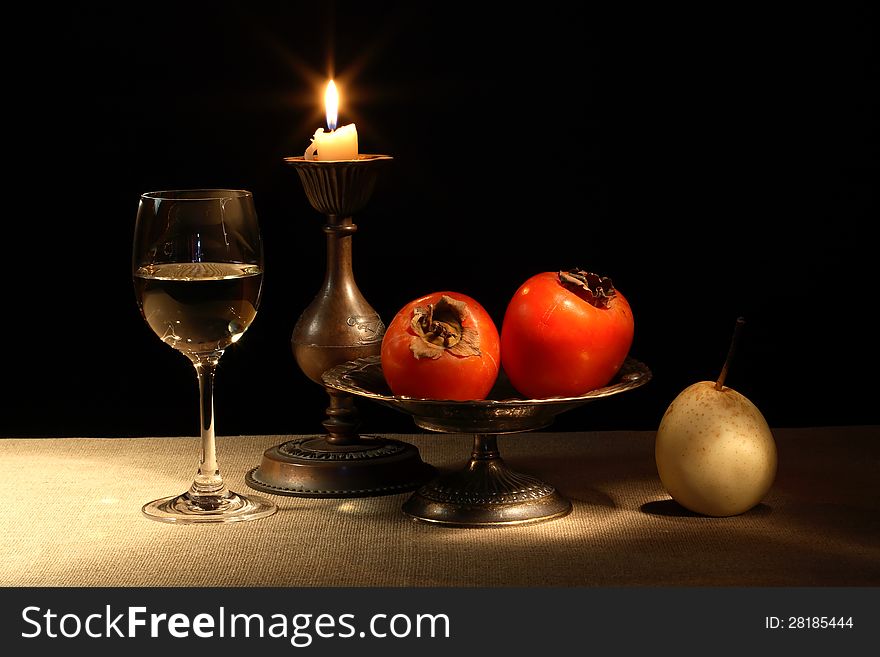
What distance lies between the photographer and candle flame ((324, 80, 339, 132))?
170cm

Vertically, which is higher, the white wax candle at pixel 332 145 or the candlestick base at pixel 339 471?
the white wax candle at pixel 332 145

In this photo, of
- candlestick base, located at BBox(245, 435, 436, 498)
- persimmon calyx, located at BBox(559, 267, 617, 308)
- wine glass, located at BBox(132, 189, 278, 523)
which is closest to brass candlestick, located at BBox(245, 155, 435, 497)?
candlestick base, located at BBox(245, 435, 436, 498)

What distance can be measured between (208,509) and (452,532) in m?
0.26

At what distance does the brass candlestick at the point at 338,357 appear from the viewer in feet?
5.47

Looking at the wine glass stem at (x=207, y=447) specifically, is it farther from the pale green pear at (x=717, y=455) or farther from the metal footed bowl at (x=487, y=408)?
the pale green pear at (x=717, y=455)

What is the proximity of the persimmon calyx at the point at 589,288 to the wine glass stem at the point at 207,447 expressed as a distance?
0.37 metres

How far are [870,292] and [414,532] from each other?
3.26 feet

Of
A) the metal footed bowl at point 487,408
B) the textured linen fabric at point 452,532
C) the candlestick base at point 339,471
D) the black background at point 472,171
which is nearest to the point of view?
the textured linen fabric at point 452,532

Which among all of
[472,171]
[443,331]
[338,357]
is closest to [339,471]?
[338,357]

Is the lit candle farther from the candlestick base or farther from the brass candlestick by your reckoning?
the candlestick base

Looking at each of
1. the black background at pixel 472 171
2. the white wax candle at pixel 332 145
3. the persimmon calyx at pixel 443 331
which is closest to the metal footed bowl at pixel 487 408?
the persimmon calyx at pixel 443 331

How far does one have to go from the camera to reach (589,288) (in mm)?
1576

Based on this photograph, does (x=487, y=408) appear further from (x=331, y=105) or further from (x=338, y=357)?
(x=331, y=105)

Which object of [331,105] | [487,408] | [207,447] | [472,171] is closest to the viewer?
[487,408]
